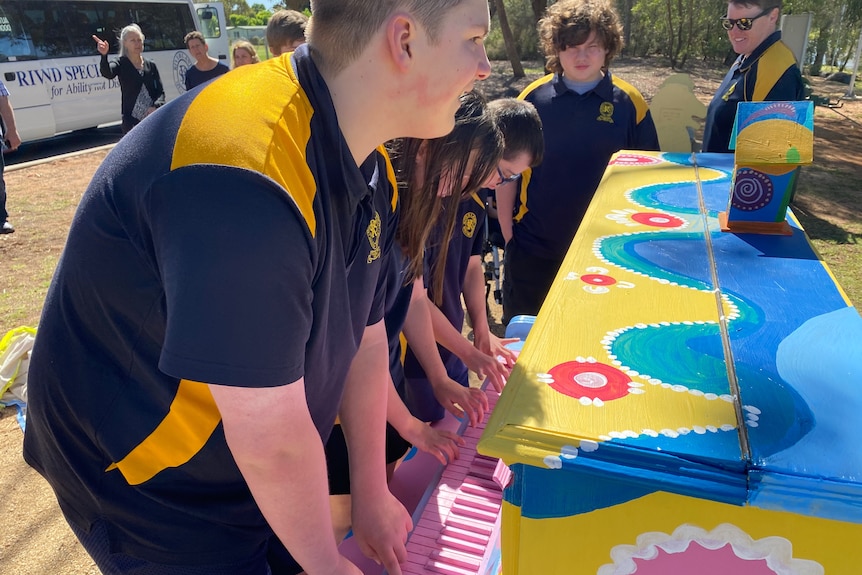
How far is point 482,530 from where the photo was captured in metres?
1.40

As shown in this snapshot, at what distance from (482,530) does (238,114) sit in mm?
1033

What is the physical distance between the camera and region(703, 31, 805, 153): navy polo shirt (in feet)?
11.1

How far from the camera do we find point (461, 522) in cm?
142

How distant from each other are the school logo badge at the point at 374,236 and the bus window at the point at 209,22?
14.7 m

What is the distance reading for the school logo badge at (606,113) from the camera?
9.06 feet

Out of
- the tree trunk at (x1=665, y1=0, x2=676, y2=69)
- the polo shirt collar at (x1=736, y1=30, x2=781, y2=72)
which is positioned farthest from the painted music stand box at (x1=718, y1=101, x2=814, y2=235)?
the tree trunk at (x1=665, y1=0, x2=676, y2=69)

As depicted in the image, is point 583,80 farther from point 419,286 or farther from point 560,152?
point 419,286

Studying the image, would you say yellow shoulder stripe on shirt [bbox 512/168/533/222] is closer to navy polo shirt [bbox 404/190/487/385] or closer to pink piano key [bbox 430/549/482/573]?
navy polo shirt [bbox 404/190/487/385]

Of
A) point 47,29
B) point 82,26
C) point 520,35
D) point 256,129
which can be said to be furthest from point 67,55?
point 520,35

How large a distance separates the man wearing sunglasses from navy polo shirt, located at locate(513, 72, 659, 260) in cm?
92

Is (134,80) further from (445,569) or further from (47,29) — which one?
(445,569)

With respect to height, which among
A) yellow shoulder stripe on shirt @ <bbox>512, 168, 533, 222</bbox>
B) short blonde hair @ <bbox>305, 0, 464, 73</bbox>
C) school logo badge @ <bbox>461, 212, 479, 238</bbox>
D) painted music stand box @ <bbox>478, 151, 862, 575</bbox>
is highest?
short blonde hair @ <bbox>305, 0, 464, 73</bbox>

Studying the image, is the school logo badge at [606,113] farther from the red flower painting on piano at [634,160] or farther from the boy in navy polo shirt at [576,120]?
the red flower painting on piano at [634,160]

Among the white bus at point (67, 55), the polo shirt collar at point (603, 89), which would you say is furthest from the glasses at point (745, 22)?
the white bus at point (67, 55)
